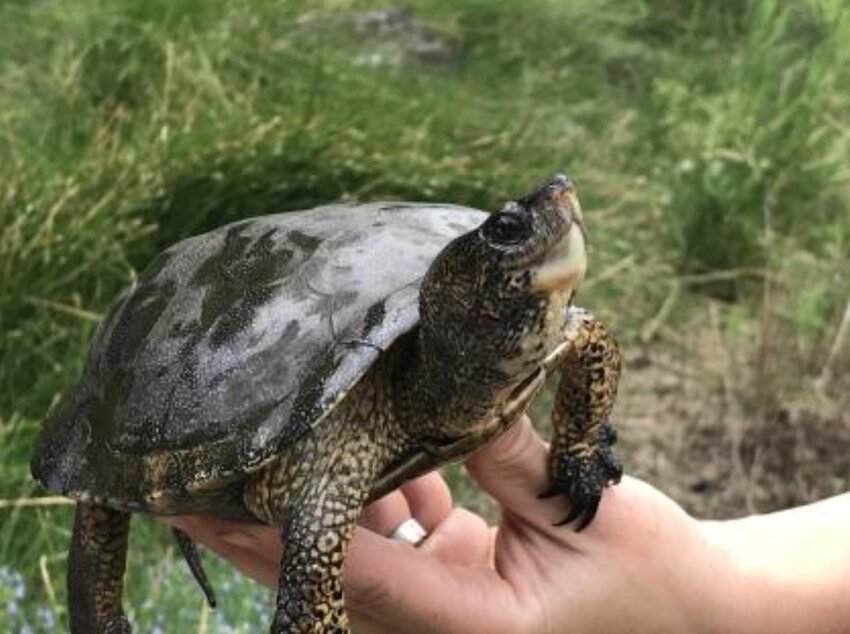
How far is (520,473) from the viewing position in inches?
55.1

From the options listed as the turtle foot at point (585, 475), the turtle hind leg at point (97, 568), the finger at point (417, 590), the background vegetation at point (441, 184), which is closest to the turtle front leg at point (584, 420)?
the turtle foot at point (585, 475)

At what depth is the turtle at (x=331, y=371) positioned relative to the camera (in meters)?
1.17

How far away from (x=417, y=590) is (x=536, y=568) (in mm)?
138

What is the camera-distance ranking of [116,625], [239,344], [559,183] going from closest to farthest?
[559,183] < [239,344] < [116,625]

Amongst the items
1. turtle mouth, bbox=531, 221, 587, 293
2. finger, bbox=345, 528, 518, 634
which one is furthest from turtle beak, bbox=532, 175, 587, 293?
finger, bbox=345, 528, 518, 634

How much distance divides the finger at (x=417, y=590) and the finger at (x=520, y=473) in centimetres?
8

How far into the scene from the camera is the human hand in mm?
1394

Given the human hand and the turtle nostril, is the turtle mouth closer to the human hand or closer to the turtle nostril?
the turtle nostril

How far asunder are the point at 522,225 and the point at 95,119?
6.52ft

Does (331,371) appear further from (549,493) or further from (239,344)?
(549,493)

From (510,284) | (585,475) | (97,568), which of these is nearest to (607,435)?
(585,475)

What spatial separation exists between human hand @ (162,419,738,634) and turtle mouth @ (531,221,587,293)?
263 mm

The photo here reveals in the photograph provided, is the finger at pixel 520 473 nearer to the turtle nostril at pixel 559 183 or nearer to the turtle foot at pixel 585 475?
the turtle foot at pixel 585 475

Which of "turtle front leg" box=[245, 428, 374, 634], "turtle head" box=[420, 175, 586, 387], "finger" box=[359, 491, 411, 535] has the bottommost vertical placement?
"finger" box=[359, 491, 411, 535]
